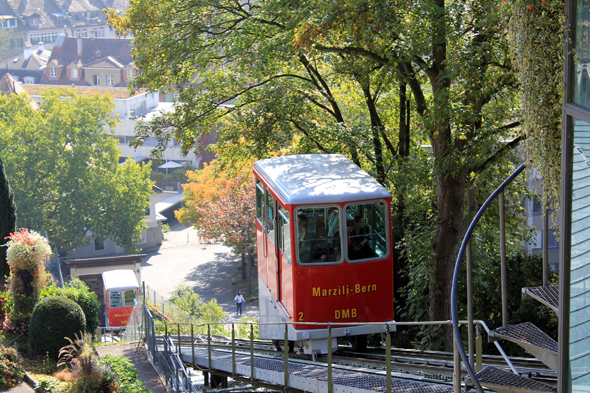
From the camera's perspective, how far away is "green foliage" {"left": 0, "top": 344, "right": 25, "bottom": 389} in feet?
42.1

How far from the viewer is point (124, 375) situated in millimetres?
12789

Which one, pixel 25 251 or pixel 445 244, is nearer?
pixel 445 244

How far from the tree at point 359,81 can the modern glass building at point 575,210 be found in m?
3.84

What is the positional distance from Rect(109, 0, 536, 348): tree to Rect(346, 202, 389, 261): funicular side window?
1963 millimetres

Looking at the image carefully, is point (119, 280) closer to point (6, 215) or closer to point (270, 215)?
point (6, 215)

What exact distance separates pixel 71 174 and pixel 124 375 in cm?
A: 3593

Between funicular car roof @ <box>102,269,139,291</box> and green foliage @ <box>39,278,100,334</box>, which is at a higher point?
green foliage @ <box>39,278,100,334</box>

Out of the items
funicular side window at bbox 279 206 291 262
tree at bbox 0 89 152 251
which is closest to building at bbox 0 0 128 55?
tree at bbox 0 89 152 251

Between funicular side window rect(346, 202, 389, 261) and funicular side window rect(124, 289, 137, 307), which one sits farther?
funicular side window rect(124, 289, 137, 307)

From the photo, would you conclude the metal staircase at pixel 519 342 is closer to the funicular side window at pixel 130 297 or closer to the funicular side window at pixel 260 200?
the funicular side window at pixel 260 200

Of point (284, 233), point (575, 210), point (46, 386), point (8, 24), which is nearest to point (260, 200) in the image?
point (284, 233)

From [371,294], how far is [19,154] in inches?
1565

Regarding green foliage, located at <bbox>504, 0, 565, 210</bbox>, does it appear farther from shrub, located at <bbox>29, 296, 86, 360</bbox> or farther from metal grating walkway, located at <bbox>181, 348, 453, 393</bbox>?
shrub, located at <bbox>29, 296, 86, 360</bbox>

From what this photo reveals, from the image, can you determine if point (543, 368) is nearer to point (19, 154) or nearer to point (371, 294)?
point (371, 294)
